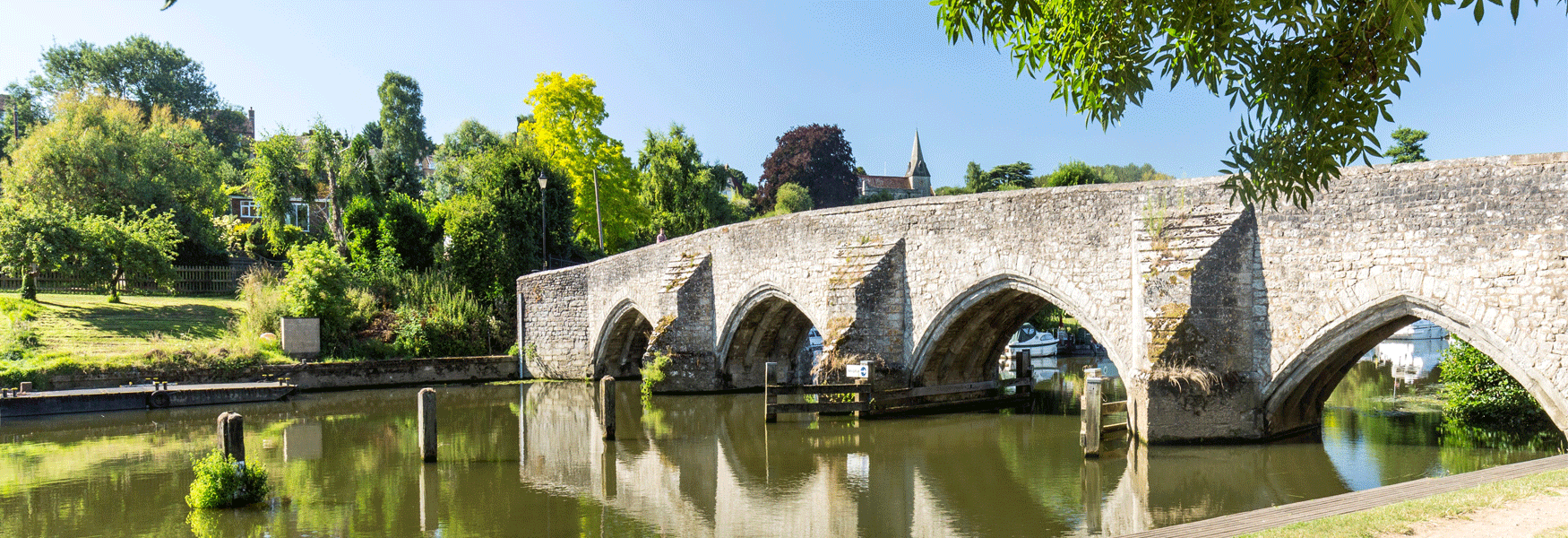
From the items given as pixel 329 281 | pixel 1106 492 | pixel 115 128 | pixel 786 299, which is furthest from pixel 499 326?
pixel 1106 492

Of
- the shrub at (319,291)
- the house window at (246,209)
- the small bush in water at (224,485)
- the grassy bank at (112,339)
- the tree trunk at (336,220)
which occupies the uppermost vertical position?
the house window at (246,209)

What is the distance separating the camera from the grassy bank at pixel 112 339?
1873 centimetres

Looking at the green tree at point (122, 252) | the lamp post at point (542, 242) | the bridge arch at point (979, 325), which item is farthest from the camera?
the lamp post at point (542, 242)

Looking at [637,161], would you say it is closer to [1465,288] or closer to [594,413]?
[594,413]

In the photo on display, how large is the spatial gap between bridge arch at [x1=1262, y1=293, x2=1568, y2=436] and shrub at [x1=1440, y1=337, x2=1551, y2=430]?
1.83 metres

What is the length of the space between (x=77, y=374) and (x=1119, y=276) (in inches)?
771

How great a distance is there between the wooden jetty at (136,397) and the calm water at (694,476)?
1068 millimetres

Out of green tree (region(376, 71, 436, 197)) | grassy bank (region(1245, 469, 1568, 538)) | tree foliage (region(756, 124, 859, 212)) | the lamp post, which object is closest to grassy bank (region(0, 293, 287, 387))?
the lamp post

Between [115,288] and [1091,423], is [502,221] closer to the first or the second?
[115,288]

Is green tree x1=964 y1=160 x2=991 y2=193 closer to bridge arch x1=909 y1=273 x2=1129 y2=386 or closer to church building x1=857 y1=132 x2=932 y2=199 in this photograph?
church building x1=857 y1=132 x2=932 y2=199

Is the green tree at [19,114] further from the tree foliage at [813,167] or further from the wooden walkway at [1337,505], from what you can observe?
the wooden walkway at [1337,505]

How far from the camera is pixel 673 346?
19703 mm

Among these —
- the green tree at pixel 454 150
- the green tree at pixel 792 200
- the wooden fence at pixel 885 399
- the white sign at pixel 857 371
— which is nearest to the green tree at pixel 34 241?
the wooden fence at pixel 885 399

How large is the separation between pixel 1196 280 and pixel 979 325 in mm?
4667
